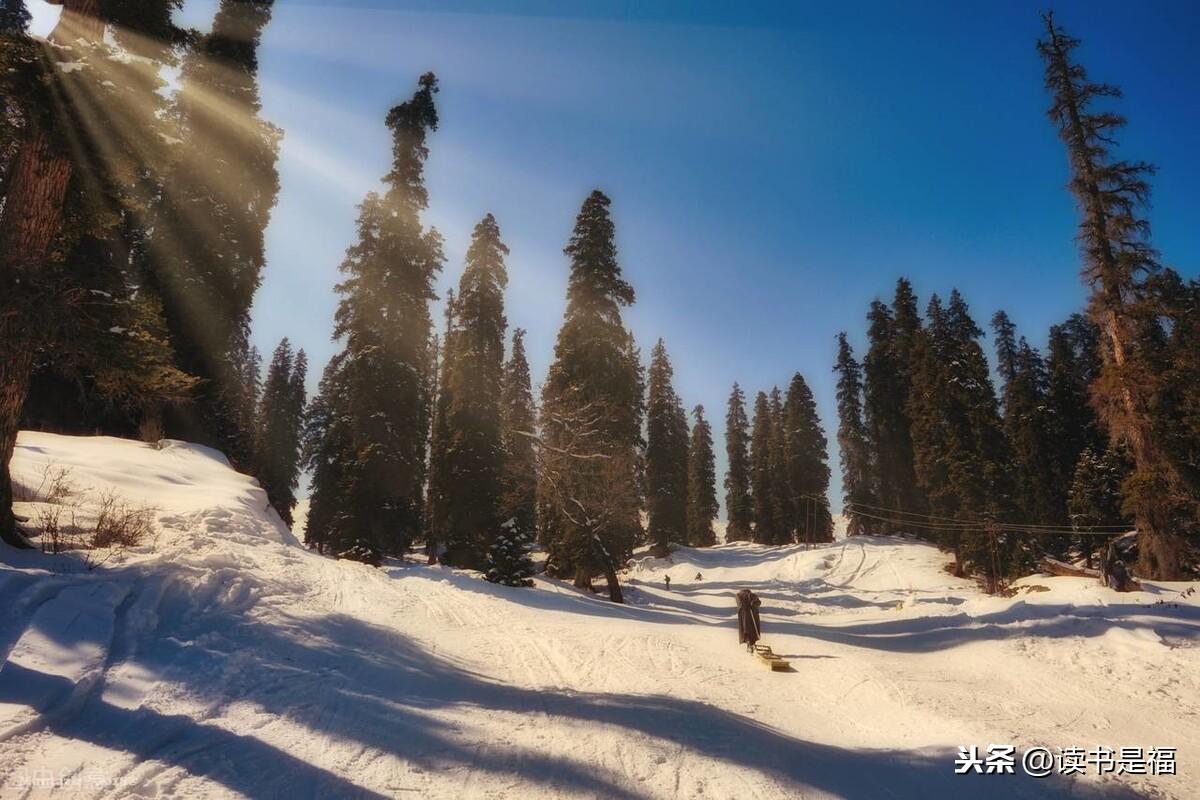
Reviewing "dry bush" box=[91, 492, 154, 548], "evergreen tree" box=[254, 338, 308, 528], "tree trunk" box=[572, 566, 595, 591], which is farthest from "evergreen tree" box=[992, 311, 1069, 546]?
"evergreen tree" box=[254, 338, 308, 528]

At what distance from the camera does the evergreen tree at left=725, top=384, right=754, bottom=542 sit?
63.5 m

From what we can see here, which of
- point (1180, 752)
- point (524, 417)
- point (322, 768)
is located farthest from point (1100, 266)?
point (322, 768)

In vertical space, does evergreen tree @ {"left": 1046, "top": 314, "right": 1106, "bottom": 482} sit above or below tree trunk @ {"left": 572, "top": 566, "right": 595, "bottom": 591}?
above

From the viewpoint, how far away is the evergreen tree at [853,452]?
4672cm

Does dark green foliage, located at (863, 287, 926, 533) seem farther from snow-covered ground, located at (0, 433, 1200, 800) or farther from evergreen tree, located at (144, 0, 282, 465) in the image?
evergreen tree, located at (144, 0, 282, 465)

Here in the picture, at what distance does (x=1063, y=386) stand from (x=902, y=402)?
10.3 meters

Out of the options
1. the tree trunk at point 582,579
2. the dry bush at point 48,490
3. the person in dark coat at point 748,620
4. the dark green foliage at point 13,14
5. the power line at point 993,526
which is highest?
the dark green foliage at point 13,14

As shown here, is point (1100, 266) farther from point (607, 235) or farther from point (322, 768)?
point (322, 768)

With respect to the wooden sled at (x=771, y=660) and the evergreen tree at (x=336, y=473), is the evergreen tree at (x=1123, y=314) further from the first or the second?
the evergreen tree at (x=336, y=473)

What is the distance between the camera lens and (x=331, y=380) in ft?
80.1

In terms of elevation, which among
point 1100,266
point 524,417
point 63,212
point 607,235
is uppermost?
point 607,235

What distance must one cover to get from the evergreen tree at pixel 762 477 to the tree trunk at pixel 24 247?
55.6 meters

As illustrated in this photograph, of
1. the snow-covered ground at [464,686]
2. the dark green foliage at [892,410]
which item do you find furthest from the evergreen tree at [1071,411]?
the snow-covered ground at [464,686]

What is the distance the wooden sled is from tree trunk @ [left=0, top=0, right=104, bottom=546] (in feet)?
37.1
